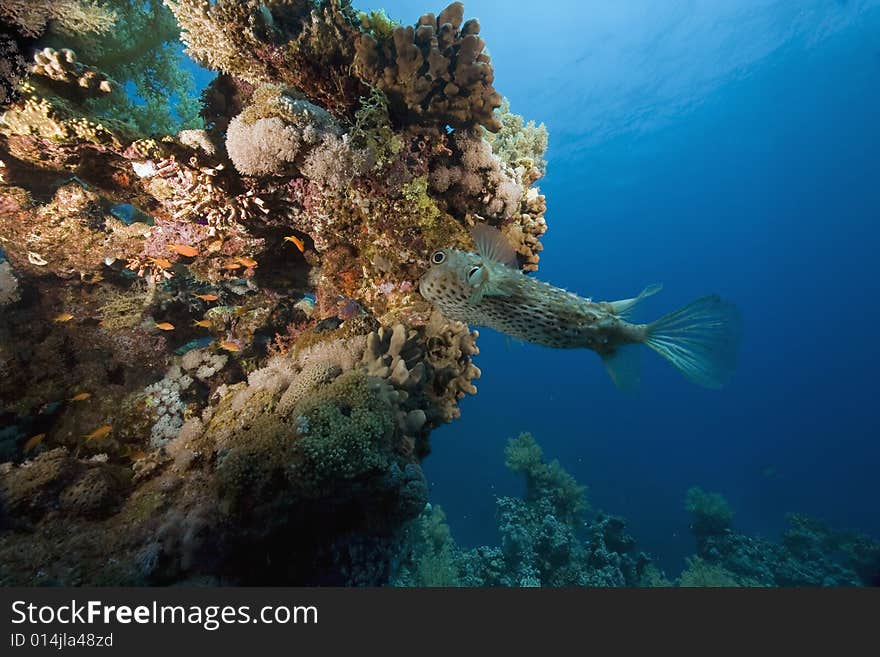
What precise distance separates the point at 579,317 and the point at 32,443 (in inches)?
257

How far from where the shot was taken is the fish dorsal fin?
2.95m

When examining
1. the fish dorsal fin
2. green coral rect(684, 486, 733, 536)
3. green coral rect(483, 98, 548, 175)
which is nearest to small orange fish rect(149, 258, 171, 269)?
the fish dorsal fin

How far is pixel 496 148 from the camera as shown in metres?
5.57

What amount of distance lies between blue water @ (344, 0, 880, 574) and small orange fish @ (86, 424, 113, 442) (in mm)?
32692

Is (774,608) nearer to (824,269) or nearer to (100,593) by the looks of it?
(100,593)

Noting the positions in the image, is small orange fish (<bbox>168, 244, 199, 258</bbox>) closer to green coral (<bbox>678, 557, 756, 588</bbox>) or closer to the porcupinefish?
the porcupinefish

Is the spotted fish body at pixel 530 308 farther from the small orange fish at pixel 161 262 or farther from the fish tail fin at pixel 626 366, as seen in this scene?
the small orange fish at pixel 161 262

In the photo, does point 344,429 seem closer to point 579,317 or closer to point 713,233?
point 579,317

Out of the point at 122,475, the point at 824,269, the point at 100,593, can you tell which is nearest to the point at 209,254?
the point at 122,475

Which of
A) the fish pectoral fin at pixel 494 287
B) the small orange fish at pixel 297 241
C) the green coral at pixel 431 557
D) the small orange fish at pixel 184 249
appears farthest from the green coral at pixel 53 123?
the green coral at pixel 431 557

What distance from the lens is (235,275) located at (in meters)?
5.21

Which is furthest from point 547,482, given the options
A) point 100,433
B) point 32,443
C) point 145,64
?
point 145,64

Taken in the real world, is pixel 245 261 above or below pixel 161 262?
below

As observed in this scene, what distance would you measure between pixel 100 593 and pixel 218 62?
200 inches
